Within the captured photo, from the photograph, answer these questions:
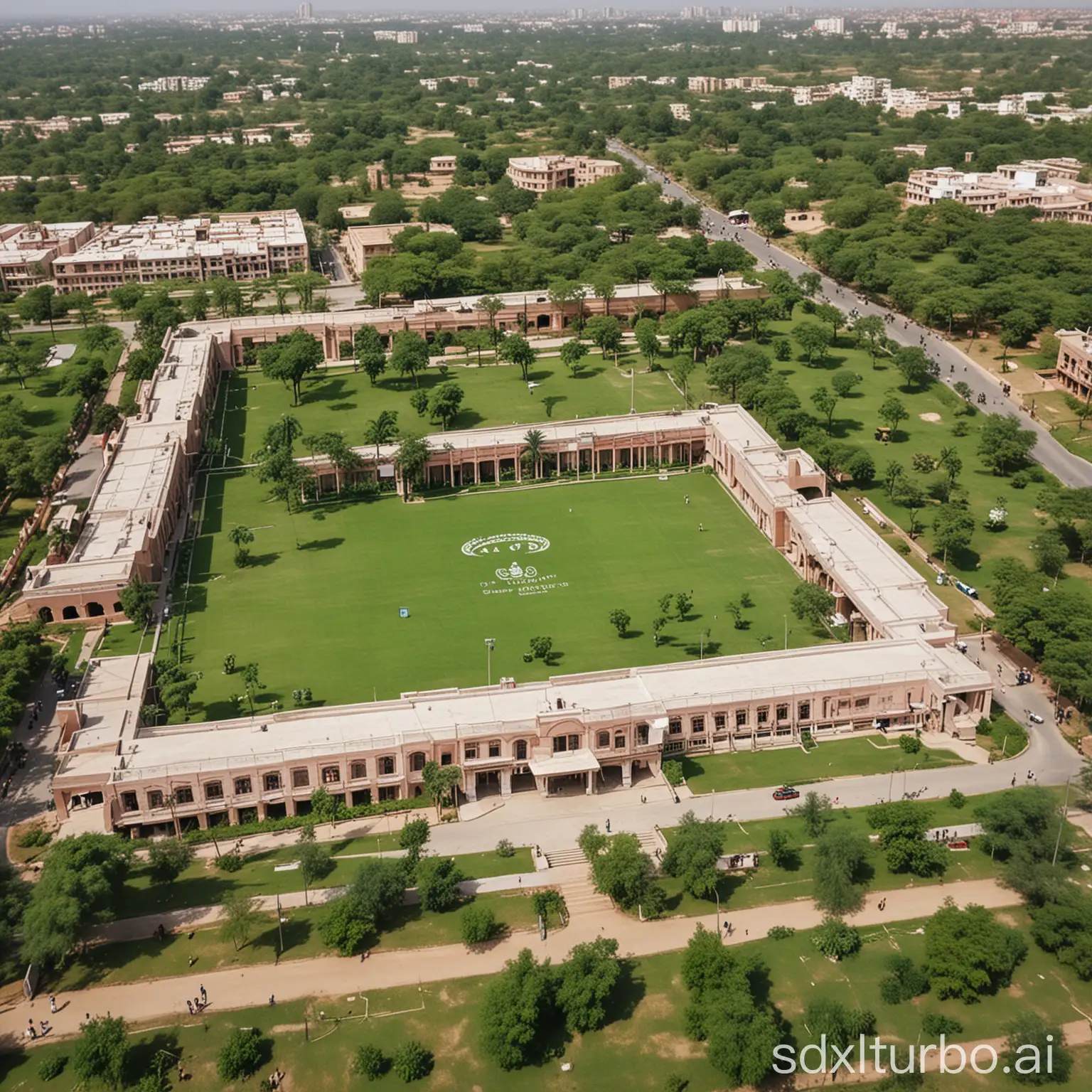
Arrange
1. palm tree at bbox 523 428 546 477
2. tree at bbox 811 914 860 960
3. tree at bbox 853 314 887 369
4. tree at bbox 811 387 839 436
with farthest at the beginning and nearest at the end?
tree at bbox 853 314 887 369
tree at bbox 811 387 839 436
palm tree at bbox 523 428 546 477
tree at bbox 811 914 860 960

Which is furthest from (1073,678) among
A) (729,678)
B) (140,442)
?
(140,442)

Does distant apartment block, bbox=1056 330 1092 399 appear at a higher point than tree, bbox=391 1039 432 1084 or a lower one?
lower

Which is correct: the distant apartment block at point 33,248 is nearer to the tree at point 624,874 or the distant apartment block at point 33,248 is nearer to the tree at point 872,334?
the tree at point 872,334

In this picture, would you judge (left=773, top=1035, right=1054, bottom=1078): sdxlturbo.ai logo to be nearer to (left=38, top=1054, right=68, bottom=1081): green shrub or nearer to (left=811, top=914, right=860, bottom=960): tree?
(left=811, top=914, right=860, bottom=960): tree

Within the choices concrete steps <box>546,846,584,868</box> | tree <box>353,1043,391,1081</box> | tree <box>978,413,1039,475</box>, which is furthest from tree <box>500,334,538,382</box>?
tree <box>353,1043,391,1081</box>

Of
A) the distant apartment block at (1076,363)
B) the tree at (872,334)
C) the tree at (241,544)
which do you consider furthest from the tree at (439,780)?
the tree at (872,334)

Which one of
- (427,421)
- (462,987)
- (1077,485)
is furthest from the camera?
(427,421)

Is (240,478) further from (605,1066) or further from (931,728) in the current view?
(605,1066)

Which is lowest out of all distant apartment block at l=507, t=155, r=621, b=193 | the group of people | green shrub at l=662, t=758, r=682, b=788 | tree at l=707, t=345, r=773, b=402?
distant apartment block at l=507, t=155, r=621, b=193
